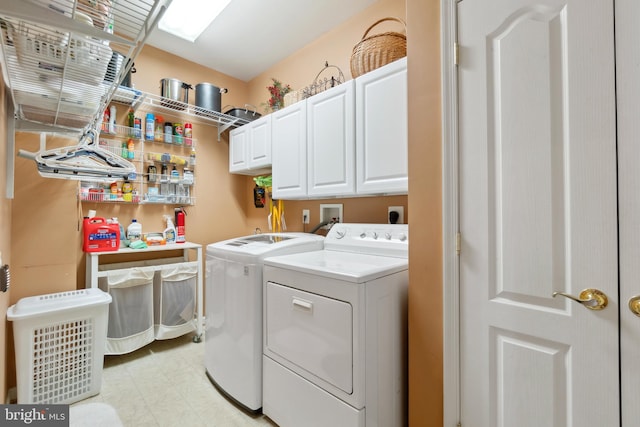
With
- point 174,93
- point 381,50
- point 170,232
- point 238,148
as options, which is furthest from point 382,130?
point 170,232

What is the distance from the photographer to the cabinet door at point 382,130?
1608 mm

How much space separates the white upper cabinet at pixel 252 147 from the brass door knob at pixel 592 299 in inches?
86.0

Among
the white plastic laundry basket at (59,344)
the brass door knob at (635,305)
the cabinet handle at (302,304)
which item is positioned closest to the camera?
the brass door knob at (635,305)

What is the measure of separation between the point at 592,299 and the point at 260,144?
241cm

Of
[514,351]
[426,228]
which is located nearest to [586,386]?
[514,351]

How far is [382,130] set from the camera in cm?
170

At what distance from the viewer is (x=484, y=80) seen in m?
1.06

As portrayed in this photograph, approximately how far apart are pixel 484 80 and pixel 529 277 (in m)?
0.73

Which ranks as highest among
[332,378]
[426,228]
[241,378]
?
[426,228]

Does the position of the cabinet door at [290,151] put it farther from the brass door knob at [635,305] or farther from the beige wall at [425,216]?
the brass door knob at [635,305]

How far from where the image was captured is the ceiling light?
209 centimetres

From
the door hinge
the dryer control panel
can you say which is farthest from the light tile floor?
the door hinge

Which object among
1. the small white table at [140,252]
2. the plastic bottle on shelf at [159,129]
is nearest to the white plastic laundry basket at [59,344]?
the small white table at [140,252]

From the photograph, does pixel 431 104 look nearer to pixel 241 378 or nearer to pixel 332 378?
pixel 332 378
